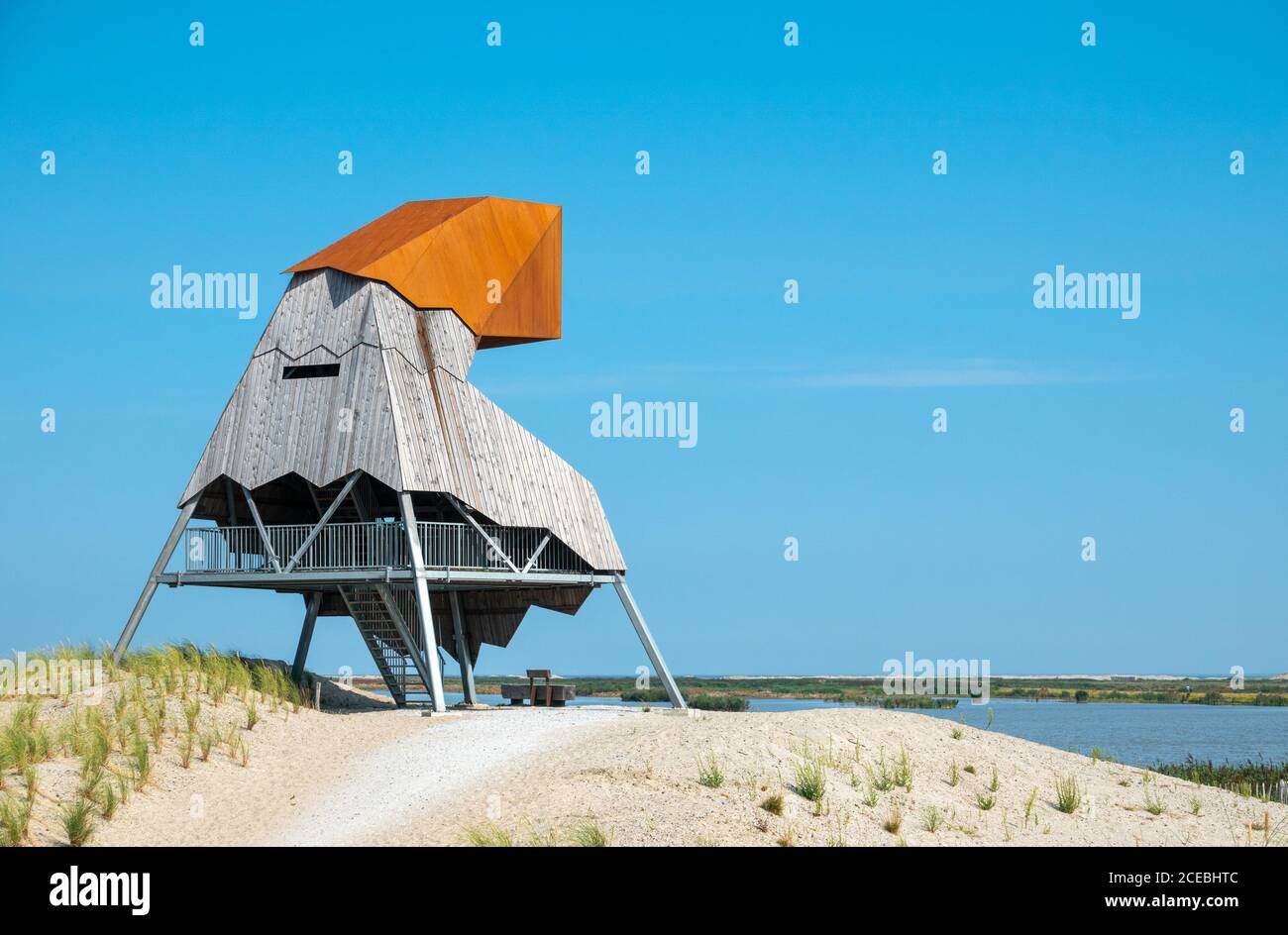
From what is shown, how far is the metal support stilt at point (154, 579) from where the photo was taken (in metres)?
29.5

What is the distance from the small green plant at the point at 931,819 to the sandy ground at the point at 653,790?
0.05 metres

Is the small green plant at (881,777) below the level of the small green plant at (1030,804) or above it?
above

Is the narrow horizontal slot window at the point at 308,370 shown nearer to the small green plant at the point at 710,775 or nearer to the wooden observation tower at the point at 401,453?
the wooden observation tower at the point at 401,453

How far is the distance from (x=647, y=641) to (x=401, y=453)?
25.1 feet

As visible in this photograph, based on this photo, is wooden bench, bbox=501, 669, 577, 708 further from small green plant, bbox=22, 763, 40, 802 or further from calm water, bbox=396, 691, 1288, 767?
small green plant, bbox=22, 763, 40, 802

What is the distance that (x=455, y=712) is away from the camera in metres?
27.7

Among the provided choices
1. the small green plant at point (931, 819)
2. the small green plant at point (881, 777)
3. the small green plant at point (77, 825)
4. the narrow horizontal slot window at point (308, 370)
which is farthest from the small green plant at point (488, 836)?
the narrow horizontal slot window at point (308, 370)

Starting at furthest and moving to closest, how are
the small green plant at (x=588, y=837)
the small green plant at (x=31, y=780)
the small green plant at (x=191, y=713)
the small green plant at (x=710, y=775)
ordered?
the small green plant at (x=191, y=713)
the small green plant at (x=31, y=780)
the small green plant at (x=710, y=775)
the small green plant at (x=588, y=837)

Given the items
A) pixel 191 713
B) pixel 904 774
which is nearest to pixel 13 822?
pixel 191 713

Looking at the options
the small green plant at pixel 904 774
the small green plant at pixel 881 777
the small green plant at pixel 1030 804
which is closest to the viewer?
the small green plant at pixel 1030 804

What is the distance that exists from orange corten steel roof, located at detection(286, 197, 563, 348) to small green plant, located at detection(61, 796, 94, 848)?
43.9ft

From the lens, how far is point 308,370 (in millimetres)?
30250

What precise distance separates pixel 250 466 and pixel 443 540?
4025 mm

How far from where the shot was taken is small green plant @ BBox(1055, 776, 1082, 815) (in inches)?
819
